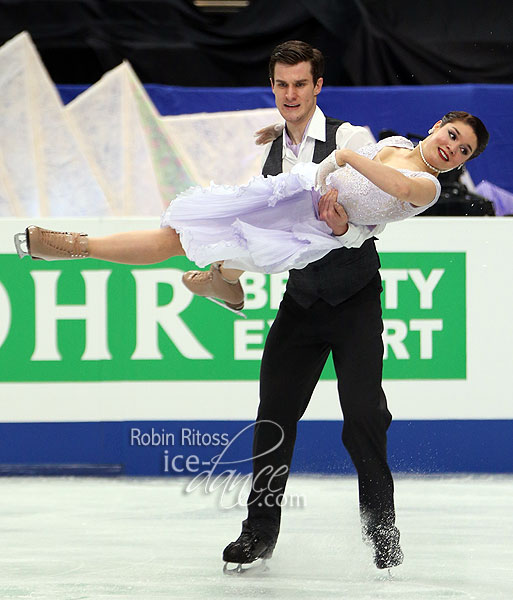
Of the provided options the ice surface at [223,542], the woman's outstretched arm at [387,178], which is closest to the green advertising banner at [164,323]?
the ice surface at [223,542]

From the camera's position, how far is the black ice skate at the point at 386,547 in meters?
2.94

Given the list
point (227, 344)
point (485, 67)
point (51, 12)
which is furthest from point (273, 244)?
point (51, 12)

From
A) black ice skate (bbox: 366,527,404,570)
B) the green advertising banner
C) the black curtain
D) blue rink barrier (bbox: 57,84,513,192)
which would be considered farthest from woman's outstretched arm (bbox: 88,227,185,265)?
the black curtain

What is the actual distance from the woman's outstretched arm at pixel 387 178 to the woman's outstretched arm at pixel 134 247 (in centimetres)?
56

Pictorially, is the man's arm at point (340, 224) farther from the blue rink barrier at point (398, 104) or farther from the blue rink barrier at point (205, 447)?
the blue rink barrier at point (398, 104)

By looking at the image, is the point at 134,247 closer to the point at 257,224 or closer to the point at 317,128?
the point at 257,224

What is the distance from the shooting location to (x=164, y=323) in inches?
177

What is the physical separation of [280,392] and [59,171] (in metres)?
2.44

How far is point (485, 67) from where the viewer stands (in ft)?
18.7

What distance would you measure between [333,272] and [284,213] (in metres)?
0.23

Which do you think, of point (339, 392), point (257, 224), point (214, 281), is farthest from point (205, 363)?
point (257, 224)

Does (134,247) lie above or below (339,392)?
above

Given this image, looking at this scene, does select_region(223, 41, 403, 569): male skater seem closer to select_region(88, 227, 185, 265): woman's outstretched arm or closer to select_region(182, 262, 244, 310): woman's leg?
select_region(182, 262, 244, 310): woman's leg

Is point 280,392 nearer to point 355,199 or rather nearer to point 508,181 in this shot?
point 355,199
